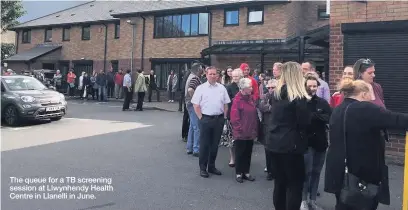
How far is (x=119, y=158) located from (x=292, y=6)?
50.7ft

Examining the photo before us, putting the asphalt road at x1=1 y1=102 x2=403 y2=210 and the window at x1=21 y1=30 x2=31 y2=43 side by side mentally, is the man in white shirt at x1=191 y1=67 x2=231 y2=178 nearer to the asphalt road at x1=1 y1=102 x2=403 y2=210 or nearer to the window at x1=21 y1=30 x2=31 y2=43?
the asphalt road at x1=1 y1=102 x2=403 y2=210

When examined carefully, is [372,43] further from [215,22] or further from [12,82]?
[215,22]

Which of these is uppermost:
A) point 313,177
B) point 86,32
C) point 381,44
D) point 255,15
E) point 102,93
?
point 86,32

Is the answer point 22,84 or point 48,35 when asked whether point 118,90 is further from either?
point 48,35

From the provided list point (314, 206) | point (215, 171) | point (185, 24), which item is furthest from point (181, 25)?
point (314, 206)

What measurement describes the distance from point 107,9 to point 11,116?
768 inches

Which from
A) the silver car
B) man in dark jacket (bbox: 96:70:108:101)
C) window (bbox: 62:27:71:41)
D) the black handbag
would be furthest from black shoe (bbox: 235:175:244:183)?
window (bbox: 62:27:71:41)

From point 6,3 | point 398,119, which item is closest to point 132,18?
point 6,3

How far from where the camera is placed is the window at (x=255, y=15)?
20.4 m

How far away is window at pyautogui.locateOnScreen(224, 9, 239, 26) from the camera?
69.6 feet

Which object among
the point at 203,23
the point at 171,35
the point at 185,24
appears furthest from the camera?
the point at 171,35

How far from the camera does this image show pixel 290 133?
3.86 meters

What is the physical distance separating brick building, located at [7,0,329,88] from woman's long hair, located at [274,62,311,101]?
38.8 feet

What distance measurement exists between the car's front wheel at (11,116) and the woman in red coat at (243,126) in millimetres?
8441
